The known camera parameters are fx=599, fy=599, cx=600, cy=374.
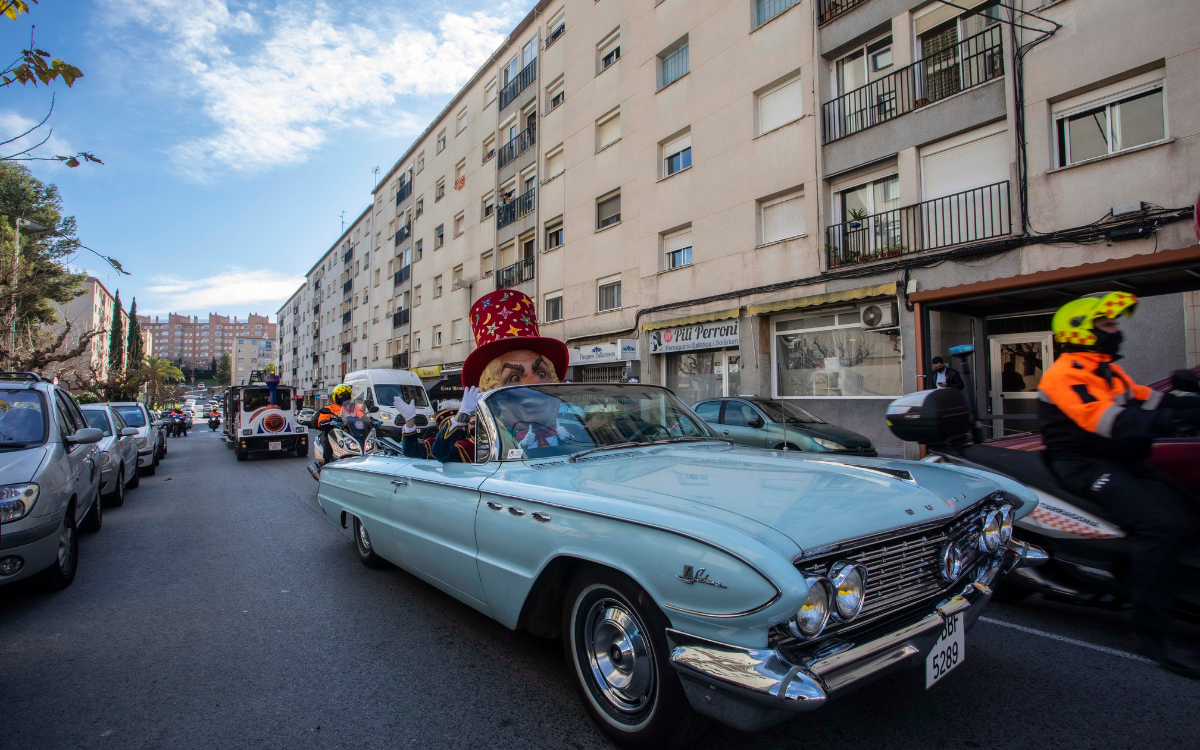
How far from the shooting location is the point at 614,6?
1919 cm

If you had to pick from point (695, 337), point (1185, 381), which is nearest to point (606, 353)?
point (695, 337)

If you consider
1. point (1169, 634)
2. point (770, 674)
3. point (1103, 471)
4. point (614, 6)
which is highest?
point (614, 6)

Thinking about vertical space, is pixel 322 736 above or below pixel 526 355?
below

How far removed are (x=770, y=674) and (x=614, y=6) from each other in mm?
21619

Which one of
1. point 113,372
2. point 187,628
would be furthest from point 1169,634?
point 113,372

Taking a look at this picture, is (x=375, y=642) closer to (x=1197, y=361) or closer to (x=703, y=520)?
(x=703, y=520)

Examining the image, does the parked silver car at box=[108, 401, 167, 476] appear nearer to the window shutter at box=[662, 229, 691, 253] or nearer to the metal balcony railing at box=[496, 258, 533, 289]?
the window shutter at box=[662, 229, 691, 253]

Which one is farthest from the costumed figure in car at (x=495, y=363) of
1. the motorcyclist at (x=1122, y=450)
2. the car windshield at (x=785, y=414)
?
the car windshield at (x=785, y=414)

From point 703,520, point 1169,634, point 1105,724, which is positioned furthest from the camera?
point 1169,634

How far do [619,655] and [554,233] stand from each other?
2125 cm

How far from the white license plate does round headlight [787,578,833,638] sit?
508 millimetres

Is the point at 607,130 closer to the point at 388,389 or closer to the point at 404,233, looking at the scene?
the point at 388,389

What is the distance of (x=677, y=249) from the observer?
16562 mm

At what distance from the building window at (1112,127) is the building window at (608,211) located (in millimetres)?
11491
